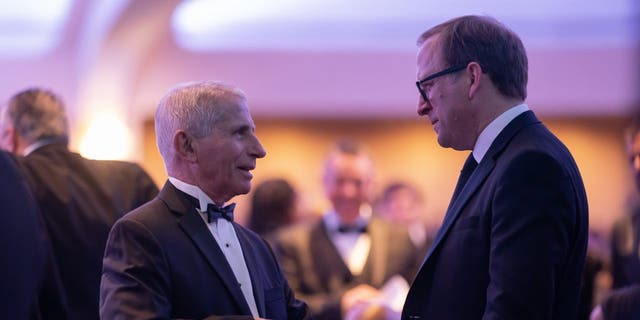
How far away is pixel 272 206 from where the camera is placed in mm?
5859

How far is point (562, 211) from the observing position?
2488 millimetres

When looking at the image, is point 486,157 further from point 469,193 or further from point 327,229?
point 327,229

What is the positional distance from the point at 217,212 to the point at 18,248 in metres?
0.91

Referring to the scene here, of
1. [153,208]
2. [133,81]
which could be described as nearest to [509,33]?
[153,208]

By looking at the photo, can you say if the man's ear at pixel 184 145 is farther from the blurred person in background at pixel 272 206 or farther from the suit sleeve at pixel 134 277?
Result: the blurred person in background at pixel 272 206

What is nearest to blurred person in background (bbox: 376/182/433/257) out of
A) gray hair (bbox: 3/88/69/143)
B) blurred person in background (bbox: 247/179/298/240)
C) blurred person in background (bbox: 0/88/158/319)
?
blurred person in background (bbox: 247/179/298/240)

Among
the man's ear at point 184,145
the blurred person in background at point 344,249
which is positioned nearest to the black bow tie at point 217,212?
the man's ear at point 184,145

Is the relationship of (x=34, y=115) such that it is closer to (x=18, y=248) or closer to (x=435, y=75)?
(x=18, y=248)

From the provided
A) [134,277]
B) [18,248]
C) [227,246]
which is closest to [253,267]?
[227,246]

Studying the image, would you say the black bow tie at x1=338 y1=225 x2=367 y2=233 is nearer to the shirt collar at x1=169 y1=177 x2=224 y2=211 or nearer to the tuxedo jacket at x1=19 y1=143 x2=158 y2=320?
the tuxedo jacket at x1=19 y1=143 x2=158 y2=320

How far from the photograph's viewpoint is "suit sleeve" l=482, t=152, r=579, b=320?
2.45 m

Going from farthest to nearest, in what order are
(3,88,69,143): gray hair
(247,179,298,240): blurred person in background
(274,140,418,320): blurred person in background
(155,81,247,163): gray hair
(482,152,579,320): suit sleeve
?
(247,179,298,240): blurred person in background, (274,140,418,320): blurred person in background, (3,88,69,143): gray hair, (155,81,247,163): gray hair, (482,152,579,320): suit sleeve

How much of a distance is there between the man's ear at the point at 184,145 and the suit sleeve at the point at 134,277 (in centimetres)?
27

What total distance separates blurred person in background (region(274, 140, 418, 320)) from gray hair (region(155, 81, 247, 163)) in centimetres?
196
